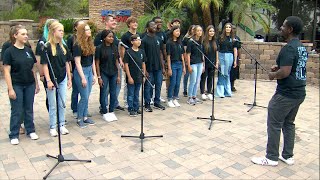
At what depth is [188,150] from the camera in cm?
448

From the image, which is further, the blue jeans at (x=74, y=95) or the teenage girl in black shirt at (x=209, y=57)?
the teenage girl in black shirt at (x=209, y=57)

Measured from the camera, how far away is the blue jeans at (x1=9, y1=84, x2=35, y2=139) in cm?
464

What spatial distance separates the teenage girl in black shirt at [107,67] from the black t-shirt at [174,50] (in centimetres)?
123

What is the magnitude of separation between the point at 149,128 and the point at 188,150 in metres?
1.08

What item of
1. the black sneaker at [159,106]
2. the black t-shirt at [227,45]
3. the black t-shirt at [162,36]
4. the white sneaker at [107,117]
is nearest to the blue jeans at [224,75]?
the black t-shirt at [227,45]

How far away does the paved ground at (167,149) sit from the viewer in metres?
3.82

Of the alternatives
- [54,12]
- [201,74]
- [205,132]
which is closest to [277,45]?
[201,74]

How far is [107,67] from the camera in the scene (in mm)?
5539

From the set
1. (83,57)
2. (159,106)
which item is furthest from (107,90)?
(159,106)

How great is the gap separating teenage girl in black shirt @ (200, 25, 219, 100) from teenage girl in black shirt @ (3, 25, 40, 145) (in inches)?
139

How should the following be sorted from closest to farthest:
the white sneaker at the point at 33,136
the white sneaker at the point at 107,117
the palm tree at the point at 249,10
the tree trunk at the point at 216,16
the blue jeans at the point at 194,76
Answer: the white sneaker at the point at 33,136
the white sneaker at the point at 107,117
the blue jeans at the point at 194,76
the palm tree at the point at 249,10
the tree trunk at the point at 216,16

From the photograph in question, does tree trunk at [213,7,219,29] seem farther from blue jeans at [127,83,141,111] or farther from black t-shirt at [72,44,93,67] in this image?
black t-shirt at [72,44,93,67]

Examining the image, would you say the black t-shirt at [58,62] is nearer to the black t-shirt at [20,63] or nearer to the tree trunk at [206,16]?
the black t-shirt at [20,63]

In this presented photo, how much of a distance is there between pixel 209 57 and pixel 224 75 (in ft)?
2.17
